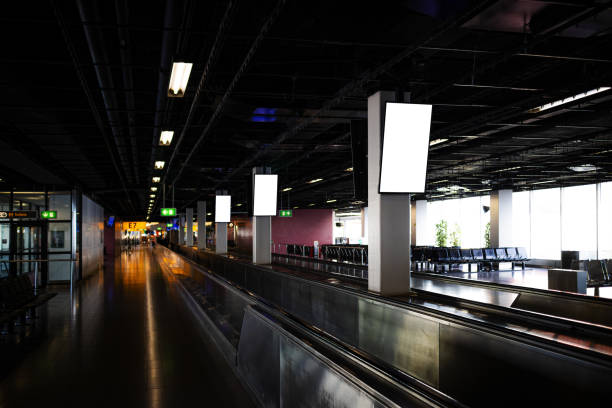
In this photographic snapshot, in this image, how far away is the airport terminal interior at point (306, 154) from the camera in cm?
455

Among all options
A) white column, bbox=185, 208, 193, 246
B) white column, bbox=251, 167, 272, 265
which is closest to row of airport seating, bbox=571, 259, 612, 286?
white column, bbox=251, 167, 272, 265

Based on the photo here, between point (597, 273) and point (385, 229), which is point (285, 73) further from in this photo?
point (597, 273)

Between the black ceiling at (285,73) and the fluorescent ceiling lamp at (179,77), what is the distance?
179 millimetres

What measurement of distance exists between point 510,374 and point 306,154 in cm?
1192

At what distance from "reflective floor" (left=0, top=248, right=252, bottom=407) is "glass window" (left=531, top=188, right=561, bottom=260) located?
23764 millimetres

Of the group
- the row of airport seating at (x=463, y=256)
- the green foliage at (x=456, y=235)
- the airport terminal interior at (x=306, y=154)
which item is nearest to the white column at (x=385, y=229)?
the airport terminal interior at (x=306, y=154)

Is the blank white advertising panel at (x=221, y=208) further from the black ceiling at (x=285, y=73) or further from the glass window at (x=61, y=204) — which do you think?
the glass window at (x=61, y=204)

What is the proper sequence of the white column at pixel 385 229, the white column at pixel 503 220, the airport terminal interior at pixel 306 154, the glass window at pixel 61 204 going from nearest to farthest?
the airport terminal interior at pixel 306 154, the white column at pixel 385 229, the glass window at pixel 61 204, the white column at pixel 503 220

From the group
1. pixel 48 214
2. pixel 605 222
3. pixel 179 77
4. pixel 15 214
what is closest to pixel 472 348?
pixel 179 77

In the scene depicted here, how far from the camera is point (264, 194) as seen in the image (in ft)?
52.6

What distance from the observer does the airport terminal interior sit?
455cm

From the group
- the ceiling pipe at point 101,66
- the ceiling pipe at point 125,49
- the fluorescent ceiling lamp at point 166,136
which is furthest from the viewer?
the fluorescent ceiling lamp at point 166,136

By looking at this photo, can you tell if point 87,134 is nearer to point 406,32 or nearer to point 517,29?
point 406,32

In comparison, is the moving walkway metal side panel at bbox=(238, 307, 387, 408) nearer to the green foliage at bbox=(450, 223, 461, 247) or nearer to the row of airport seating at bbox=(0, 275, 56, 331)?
the row of airport seating at bbox=(0, 275, 56, 331)
